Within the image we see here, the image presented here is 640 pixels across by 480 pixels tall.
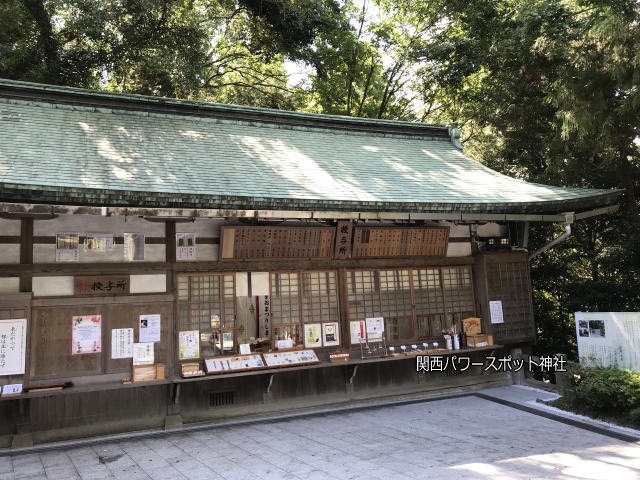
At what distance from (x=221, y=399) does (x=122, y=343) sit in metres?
2.22

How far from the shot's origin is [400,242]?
35.4 feet

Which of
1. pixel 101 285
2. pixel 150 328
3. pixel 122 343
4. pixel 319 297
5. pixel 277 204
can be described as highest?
pixel 277 204

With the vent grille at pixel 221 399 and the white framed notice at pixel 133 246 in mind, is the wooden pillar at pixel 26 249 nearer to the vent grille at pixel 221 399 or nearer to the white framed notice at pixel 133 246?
the white framed notice at pixel 133 246

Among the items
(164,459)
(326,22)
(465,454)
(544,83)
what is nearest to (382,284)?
(465,454)

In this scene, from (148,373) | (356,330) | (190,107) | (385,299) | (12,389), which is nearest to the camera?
(12,389)

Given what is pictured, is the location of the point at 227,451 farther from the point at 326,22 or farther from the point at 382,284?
the point at 326,22

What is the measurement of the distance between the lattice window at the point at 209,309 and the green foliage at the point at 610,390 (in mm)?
6727

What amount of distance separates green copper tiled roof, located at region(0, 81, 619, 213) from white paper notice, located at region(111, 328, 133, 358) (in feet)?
8.56

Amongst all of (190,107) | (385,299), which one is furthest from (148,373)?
(190,107)

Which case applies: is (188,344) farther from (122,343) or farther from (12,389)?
(12,389)

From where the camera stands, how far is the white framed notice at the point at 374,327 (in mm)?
10602

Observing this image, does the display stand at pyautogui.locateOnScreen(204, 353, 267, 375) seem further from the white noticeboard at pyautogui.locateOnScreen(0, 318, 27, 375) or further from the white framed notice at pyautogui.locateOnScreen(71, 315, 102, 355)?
the white noticeboard at pyautogui.locateOnScreen(0, 318, 27, 375)

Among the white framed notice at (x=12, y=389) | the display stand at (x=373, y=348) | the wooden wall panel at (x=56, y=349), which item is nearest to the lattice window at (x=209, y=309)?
the wooden wall panel at (x=56, y=349)

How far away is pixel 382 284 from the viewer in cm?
1091
